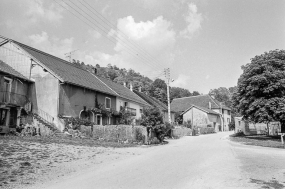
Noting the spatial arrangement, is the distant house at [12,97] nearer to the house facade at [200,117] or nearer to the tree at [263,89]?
the tree at [263,89]

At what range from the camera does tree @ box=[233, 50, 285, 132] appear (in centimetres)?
2120

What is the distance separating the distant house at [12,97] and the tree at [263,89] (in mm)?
22176

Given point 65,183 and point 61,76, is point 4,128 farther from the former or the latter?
point 65,183

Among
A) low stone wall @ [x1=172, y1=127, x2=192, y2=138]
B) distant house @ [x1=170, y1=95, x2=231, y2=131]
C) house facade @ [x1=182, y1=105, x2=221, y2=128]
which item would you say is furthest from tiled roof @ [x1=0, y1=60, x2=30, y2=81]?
distant house @ [x1=170, y1=95, x2=231, y2=131]

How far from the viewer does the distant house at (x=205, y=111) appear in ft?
172

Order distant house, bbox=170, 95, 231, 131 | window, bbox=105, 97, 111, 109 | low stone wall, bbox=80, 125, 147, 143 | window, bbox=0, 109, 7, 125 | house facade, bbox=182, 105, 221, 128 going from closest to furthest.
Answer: low stone wall, bbox=80, 125, 147, 143
window, bbox=0, 109, 7, 125
window, bbox=105, 97, 111, 109
house facade, bbox=182, 105, 221, 128
distant house, bbox=170, 95, 231, 131

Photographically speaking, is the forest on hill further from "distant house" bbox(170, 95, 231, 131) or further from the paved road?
the paved road

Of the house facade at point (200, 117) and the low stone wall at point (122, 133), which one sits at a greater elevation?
the house facade at point (200, 117)

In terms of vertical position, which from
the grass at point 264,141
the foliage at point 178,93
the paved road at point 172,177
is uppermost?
the foliage at point 178,93

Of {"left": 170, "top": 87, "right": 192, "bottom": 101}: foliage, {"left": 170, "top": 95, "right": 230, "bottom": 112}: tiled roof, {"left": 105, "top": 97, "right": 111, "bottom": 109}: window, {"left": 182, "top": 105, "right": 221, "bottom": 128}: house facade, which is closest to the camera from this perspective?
{"left": 105, "top": 97, "right": 111, "bottom": 109}: window

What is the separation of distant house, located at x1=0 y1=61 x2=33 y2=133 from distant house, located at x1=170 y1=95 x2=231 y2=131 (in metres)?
38.8

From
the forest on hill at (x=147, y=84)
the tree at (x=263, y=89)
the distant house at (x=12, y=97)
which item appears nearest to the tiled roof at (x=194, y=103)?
the forest on hill at (x=147, y=84)

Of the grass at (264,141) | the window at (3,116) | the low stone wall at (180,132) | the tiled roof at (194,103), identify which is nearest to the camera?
the grass at (264,141)

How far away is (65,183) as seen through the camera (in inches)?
267
